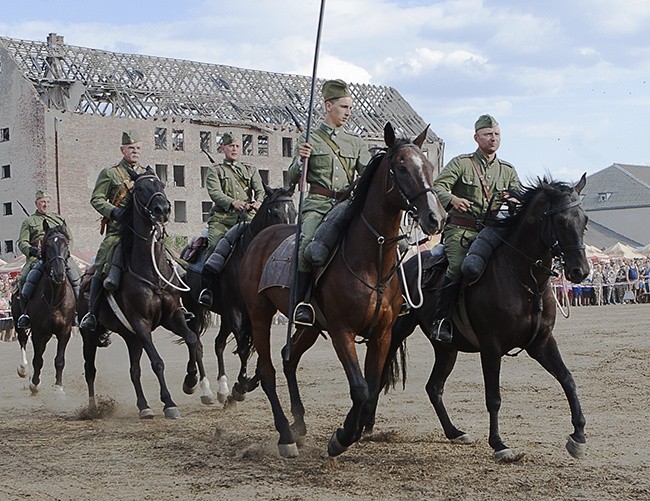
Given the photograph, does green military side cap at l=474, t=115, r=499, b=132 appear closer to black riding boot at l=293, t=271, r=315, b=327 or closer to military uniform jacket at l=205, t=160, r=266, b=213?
black riding boot at l=293, t=271, r=315, b=327

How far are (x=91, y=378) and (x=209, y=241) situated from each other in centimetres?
240

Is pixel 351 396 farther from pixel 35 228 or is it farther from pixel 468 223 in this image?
pixel 35 228

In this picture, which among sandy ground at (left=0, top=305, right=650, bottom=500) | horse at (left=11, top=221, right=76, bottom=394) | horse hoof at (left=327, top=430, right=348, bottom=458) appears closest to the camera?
sandy ground at (left=0, top=305, right=650, bottom=500)

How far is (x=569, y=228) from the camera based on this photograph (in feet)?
27.4

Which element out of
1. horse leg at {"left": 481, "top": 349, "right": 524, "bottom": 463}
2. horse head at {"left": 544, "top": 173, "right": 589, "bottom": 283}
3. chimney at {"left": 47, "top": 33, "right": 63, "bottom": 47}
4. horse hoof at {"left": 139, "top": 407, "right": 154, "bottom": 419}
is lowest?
horse hoof at {"left": 139, "top": 407, "right": 154, "bottom": 419}

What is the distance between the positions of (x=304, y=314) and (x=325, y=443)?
66.4 inches

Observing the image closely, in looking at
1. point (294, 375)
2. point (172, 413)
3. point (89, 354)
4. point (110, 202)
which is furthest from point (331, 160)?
point (89, 354)

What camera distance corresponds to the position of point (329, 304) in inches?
330

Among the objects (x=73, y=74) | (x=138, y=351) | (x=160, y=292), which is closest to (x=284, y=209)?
(x=160, y=292)

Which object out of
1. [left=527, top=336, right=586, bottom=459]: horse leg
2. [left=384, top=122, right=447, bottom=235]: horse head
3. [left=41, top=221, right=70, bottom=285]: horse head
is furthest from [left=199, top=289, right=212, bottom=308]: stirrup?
[left=384, top=122, right=447, bottom=235]: horse head

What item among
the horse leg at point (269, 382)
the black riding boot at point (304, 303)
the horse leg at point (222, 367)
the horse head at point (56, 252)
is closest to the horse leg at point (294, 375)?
the horse leg at point (269, 382)

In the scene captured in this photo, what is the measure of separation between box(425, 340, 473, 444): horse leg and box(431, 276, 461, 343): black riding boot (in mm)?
663

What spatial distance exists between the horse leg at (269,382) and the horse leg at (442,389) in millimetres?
1514

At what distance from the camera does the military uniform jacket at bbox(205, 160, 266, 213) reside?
43.8 ft
